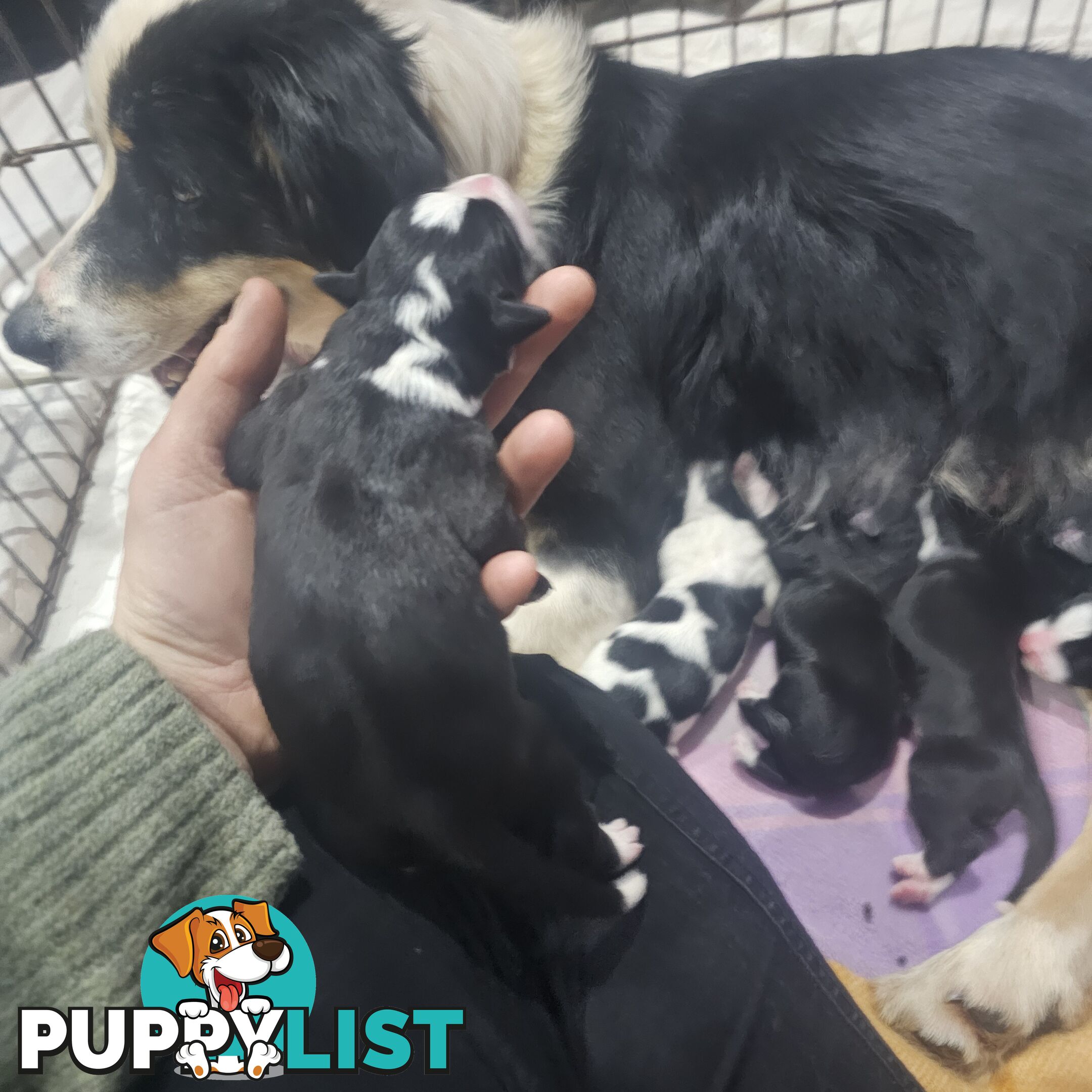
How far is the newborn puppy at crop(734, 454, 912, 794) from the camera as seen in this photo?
104 cm

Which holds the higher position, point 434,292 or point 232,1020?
point 434,292

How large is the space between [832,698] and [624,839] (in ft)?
1.18

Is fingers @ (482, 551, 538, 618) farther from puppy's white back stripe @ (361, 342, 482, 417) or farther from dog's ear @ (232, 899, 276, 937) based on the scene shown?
dog's ear @ (232, 899, 276, 937)

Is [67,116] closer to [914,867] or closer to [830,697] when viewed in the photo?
[830,697]

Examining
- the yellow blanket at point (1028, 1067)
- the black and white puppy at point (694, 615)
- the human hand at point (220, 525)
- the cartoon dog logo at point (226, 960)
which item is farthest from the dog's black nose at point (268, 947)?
the yellow blanket at point (1028, 1067)

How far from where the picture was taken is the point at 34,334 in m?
1.15

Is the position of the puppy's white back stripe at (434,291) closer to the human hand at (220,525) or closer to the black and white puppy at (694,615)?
the human hand at (220,525)

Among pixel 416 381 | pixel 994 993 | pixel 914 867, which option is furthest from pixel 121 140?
pixel 994 993

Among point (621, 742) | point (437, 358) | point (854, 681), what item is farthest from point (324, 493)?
point (854, 681)

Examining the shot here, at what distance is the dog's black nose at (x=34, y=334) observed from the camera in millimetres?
1149

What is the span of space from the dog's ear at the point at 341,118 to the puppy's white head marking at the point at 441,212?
8 centimetres

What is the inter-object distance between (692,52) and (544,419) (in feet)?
5.20

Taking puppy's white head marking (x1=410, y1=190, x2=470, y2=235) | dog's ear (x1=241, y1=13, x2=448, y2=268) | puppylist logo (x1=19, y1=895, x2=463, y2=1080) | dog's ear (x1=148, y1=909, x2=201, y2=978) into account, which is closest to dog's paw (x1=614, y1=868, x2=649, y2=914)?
puppylist logo (x1=19, y1=895, x2=463, y2=1080)

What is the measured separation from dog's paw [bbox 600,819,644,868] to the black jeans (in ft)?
0.07
